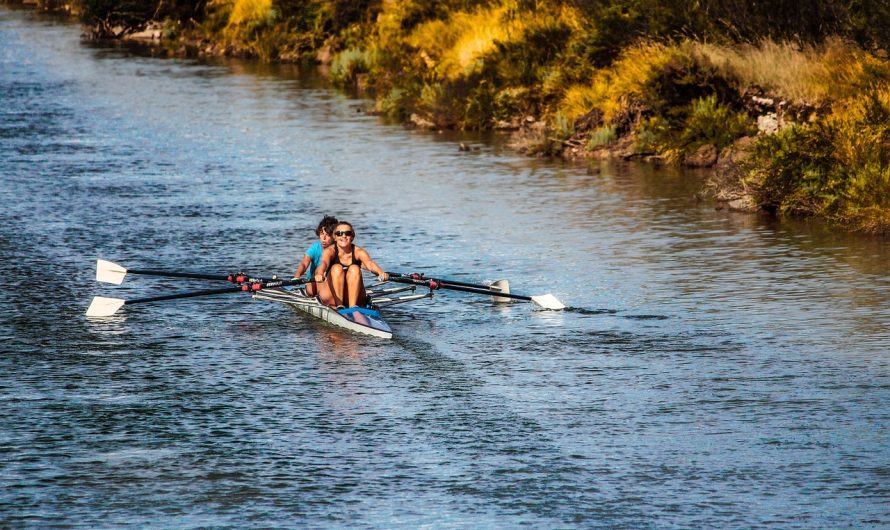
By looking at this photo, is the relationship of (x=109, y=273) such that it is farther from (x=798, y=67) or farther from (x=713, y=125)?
(x=798, y=67)

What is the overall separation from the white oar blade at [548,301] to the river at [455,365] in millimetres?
226

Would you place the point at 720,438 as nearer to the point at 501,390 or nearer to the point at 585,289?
the point at 501,390

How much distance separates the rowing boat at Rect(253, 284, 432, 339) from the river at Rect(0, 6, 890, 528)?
16 centimetres

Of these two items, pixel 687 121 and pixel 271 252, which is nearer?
pixel 271 252

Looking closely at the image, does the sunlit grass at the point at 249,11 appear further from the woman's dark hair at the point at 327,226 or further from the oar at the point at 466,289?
the oar at the point at 466,289

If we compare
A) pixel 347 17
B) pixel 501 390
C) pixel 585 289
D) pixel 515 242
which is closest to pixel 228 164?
pixel 515 242

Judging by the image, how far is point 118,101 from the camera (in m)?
40.2

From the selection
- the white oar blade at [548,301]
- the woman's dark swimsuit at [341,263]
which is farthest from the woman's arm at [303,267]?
the white oar blade at [548,301]

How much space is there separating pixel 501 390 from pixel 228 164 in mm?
16801

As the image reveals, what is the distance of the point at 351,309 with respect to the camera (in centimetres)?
1583

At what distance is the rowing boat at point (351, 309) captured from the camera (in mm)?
15484

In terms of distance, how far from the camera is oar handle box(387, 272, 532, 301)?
641 inches

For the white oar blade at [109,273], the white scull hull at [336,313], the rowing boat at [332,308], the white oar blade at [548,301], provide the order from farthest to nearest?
the white oar blade at [109,273] → the white oar blade at [548,301] → the rowing boat at [332,308] → the white scull hull at [336,313]

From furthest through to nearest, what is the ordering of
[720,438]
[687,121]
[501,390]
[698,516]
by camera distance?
1. [687,121]
2. [501,390]
3. [720,438]
4. [698,516]
